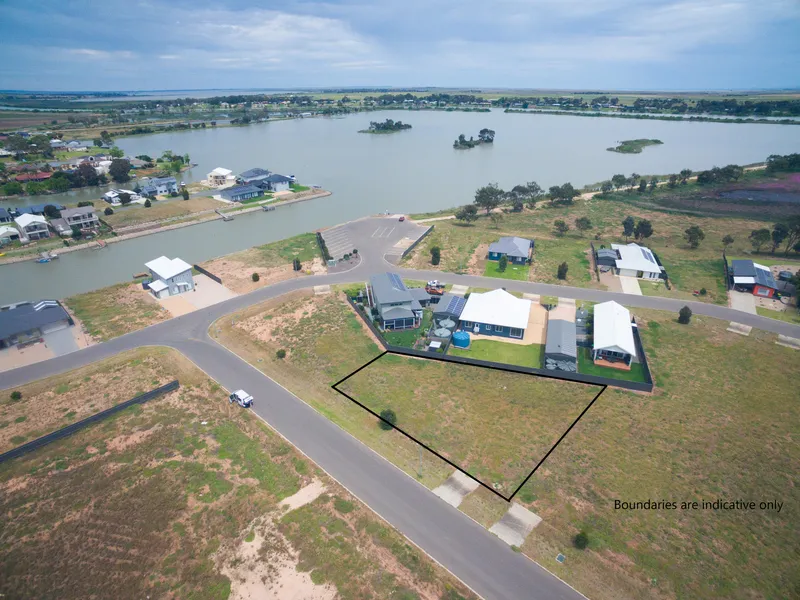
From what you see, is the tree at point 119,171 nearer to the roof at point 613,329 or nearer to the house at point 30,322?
the house at point 30,322

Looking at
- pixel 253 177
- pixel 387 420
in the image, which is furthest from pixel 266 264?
pixel 253 177

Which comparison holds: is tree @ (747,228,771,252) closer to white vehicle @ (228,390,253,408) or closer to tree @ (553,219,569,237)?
tree @ (553,219,569,237)

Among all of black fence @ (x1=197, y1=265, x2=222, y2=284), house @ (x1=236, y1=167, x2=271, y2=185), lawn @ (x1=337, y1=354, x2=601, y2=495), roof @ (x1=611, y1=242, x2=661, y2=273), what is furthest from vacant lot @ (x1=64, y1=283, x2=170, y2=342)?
roof @ (x1=611, y1=242, x2=661, y2=273)

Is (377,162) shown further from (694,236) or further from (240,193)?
(694,236)

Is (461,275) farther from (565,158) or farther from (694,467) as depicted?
(565,158)

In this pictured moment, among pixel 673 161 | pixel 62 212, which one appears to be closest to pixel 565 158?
pixel 673 161
